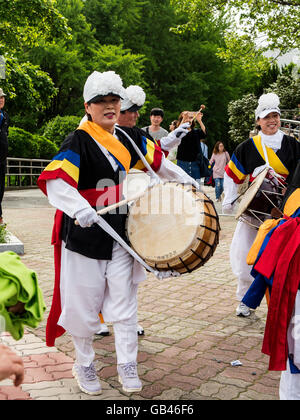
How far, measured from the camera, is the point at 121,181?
141 inches

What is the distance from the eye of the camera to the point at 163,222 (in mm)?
3311

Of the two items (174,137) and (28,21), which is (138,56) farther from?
(174,137)

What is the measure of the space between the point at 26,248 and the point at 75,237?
503 centimetres

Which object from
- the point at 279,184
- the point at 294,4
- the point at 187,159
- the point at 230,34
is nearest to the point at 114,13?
the point at 230,34

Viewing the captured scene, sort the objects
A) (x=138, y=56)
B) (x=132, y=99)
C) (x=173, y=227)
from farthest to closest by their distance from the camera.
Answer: (x=138, y=56) < (x=132, y=99) < (x=173, y=227)

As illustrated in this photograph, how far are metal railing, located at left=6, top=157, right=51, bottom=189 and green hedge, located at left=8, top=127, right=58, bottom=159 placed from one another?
36 cm

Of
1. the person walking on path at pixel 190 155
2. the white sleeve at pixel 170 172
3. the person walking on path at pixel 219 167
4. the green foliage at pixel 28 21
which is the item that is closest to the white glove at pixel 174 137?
the white sleeve at pixel 170 172

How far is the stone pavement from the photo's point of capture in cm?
349

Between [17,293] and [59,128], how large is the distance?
21330mm

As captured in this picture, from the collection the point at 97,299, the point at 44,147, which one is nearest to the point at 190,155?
the point at 97,299

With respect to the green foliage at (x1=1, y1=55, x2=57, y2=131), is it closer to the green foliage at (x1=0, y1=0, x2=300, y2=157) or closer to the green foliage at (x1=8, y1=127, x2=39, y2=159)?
the green foliage at (x1=0, y1=0, x2=300, y2=157)
